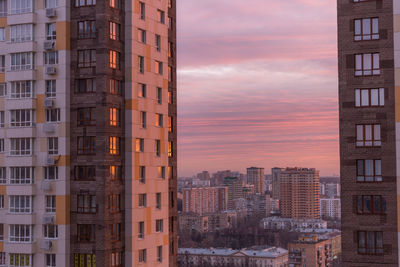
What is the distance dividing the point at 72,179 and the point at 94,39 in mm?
11824

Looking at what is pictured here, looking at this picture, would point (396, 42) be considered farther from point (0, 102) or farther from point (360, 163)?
point (0, 102)

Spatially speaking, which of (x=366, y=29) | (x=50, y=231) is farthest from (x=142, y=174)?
(x=366, y=29)

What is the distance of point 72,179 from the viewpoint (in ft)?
164

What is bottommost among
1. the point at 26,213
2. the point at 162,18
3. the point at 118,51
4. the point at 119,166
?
the point at 26,213

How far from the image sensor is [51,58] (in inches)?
2016

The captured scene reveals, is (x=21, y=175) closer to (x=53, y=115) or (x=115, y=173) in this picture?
(x=53, y=115)

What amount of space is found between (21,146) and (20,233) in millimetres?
7449

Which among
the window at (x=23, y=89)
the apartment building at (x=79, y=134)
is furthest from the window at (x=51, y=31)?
the window at (x=23, y=89)

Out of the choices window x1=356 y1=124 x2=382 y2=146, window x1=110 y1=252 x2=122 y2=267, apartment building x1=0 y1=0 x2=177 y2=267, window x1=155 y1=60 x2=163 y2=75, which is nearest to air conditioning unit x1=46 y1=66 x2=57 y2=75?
apartment building x1=0 y1=0 x2=177 y2=267

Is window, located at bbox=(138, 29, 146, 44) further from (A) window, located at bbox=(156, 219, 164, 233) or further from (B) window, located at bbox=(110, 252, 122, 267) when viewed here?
(B) window, located at bbox=(110, 252, 122, 267)

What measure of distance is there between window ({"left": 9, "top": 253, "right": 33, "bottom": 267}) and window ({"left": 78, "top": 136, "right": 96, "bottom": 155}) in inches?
394

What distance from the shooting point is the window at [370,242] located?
4156 cm

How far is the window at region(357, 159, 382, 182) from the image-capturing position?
138 feet

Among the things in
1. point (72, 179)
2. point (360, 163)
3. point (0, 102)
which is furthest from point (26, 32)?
point (360, 163)
